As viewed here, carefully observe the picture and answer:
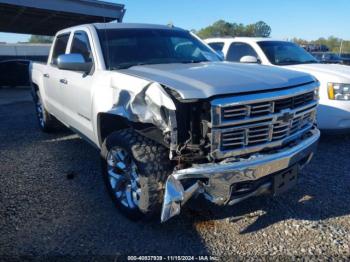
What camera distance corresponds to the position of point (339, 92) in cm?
557

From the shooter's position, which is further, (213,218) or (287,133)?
(213,218)

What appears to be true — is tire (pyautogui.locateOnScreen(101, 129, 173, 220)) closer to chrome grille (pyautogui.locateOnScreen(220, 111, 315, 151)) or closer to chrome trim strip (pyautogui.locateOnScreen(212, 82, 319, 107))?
chrome grille (pyautogui.locateOnScreen(220, 111, 315, 151))

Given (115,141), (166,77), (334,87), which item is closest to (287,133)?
(166,77)

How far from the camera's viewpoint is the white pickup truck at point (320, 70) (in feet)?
18.2

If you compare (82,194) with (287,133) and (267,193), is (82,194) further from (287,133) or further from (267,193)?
(287,133)

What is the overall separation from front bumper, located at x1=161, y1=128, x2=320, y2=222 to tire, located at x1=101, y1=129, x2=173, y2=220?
0.31 metres

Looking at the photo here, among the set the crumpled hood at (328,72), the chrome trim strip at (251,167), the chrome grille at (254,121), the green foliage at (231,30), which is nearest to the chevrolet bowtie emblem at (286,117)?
the chrome grille at (254,121)

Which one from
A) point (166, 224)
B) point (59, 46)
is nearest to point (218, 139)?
point (166, 224)

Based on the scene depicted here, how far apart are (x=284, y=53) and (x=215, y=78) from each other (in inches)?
192

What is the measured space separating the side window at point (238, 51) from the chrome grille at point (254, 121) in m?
4.33

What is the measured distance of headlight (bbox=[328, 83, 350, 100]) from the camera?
5559 millimetres

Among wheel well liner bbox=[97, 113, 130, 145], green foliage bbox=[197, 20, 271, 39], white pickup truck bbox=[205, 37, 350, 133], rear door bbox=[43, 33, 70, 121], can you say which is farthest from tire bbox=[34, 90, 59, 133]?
green foliage bbox=[197, 20, 271, 39]

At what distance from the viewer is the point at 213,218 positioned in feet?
11.4

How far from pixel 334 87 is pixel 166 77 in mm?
3689
